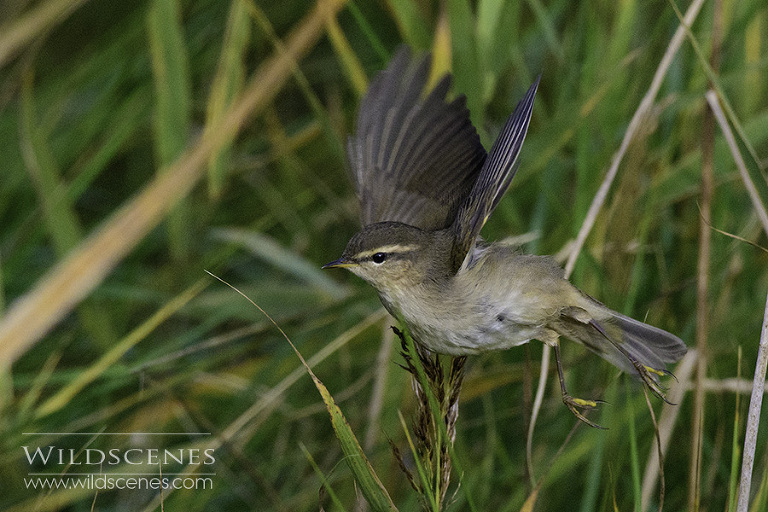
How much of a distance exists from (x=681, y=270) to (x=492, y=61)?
3.23ft

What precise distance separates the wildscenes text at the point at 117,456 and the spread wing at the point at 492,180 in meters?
0.96

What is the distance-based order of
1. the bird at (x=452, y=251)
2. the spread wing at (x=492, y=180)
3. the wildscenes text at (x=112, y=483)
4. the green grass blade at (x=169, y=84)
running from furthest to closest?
1. the green grass blade at (x=169, y=84)
2. the wildscenes text at (x=112, y=483)
3. the bird at (x=452, y=251)
4. the spread wing at (x=492, y=180)

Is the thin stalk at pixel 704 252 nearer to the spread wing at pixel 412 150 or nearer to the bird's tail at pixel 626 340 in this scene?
the bird's tail at pixel 626 340

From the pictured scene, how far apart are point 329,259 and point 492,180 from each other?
5.57 feet

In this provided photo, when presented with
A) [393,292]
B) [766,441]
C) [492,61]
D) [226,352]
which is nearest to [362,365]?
[226,352]

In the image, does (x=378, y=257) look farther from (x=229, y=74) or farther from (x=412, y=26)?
(x=229, y=74)

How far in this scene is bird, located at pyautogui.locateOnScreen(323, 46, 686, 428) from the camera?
6.15 feet

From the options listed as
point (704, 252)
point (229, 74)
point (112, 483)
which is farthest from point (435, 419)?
point (229, 74)

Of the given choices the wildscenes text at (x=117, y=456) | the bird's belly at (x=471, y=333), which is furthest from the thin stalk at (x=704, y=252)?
the wildscenes text at (x=117, y=456)

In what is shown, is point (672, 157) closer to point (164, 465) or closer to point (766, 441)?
point (766, 441)

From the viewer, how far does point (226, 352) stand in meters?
2.49

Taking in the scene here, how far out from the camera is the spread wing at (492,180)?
174 cm

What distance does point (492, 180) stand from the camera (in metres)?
1.79

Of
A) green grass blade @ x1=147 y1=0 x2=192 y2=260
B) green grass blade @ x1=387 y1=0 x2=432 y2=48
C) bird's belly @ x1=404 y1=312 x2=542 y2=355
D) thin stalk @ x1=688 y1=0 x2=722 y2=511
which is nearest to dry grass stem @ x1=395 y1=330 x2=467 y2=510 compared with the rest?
bird's belly @ x1=404 y1=312 x2=542 y2=355
